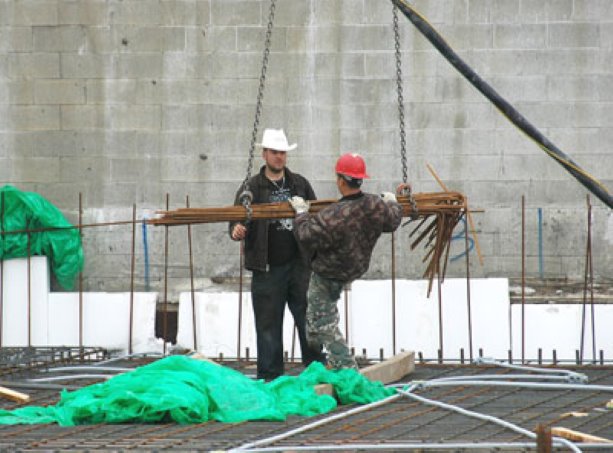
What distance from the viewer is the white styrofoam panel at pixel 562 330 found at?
11.6 meters

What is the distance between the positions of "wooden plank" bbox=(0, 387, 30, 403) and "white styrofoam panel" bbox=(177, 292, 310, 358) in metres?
4.03

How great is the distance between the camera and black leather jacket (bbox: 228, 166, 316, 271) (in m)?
8.49

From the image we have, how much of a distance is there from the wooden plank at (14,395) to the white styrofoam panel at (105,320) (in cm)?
409

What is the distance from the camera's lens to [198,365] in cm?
724

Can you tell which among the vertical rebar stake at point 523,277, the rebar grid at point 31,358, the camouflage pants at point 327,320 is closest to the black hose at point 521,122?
the camouflage pants at point 327,320

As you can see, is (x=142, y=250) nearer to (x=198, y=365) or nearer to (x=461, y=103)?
(x=461, y=103)

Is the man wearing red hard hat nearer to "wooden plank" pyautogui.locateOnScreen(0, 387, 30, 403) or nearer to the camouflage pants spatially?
the camouflage pants

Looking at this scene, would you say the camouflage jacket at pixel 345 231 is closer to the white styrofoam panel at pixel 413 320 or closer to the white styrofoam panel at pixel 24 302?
the white styrofoam panel at pixel 413 320

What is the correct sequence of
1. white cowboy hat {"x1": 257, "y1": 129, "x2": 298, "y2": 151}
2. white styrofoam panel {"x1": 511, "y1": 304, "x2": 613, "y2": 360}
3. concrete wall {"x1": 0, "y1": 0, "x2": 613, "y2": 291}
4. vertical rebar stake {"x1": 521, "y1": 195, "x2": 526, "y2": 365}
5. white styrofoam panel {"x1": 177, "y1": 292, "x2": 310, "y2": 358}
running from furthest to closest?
concrete wall {"x1": 0, "y1": 0, "x2": 613, "y2": 291} → white styrofoam panel {"x1": 177, "y1": 292, "x2": 310, "y2": 358} → white styrofoam panel {"x1": 511, "y1": 304, "x2": 613, "y2": 360} → vertical rebar stake {"x1": 521, "y1": 195, "x2": 526, "y2": 365} → white cowboy hat {"x1": 257, "y1": 129, "x2": 298, "y2": 151}

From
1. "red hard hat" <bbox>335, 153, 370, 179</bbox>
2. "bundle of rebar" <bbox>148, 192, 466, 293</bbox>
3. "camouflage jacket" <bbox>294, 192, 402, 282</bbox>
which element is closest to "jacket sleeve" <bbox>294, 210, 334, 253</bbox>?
"camouflage jacket" <bbox>294, 192, 402, 282</bbox>

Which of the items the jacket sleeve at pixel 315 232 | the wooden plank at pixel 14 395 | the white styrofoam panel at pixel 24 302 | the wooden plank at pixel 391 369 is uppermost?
the jacket sleeve at pixel 315 232

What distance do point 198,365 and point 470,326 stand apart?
4.65m

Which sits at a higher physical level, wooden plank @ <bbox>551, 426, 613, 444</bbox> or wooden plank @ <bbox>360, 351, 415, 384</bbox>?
wooden plank @ <bbox>360, 351, 415, 384</bbox>

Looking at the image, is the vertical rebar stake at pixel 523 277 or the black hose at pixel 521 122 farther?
the vertical rebar stake at pixel 523 277
